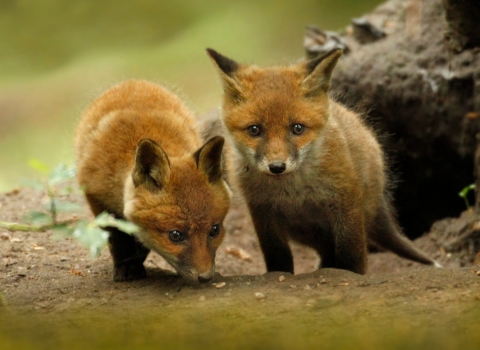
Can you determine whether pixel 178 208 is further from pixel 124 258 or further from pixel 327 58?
pixel 327 58

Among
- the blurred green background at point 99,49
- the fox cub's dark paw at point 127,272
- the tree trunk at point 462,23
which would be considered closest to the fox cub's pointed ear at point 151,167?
the fox cub's dark paw at point 127,272

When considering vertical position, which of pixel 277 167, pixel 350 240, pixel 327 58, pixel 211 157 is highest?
pixel 327 58

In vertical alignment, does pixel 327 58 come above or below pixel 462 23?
below

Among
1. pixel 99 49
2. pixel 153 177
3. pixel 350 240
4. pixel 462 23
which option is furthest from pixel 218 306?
pixel 99 49

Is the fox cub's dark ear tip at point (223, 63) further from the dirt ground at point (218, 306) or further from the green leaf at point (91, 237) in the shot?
the green leaf at point (91, 237)

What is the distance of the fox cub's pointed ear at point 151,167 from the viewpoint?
403cm

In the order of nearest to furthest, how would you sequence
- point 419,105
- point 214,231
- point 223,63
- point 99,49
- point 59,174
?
point 59,174, point 214,231, point 223,63, point 419,105, point 99,49

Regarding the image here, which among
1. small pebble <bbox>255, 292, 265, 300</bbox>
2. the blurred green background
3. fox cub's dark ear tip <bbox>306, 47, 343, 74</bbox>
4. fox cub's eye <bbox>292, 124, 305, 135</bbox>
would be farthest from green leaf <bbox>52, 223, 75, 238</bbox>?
the blurred green background

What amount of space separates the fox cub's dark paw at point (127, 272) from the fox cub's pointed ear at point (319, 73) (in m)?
1.85

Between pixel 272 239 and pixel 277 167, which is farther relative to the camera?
pixel 272 239

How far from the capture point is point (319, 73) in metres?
4.88

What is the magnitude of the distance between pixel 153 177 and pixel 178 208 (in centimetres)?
28

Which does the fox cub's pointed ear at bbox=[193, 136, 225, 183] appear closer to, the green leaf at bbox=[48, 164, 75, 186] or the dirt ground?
the dirt ground

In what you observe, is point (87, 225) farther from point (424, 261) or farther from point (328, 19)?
point (328, 19)
